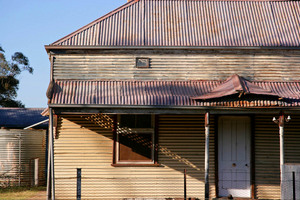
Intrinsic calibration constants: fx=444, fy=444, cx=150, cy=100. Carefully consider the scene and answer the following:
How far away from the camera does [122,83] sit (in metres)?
14.1

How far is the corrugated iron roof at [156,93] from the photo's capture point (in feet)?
41.1

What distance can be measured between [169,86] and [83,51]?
3.04m

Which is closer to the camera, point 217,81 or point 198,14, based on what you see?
point 217,81

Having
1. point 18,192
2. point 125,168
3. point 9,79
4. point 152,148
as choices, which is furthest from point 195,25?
point 9,79

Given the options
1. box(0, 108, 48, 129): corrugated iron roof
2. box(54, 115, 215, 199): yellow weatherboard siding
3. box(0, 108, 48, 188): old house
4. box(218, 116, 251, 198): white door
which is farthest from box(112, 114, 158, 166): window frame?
box(0, 108, 48, 129): corrugated iron roof

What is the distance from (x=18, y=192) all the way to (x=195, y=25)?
29.1 ft

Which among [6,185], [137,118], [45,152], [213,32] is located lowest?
[6,185]

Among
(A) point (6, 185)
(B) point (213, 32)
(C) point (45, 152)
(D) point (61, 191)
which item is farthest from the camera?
(C) point (45, 152)

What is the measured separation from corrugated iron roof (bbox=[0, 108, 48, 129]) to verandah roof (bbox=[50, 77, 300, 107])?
9.01m

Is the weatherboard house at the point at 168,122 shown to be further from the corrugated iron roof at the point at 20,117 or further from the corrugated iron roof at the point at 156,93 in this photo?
the corrugated iron roof at the point at 20,117

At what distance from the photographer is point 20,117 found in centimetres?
2483

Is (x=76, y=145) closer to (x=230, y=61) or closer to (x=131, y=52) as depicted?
(x=131, y=52)

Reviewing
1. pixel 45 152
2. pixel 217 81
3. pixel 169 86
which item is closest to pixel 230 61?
pixel 217 81

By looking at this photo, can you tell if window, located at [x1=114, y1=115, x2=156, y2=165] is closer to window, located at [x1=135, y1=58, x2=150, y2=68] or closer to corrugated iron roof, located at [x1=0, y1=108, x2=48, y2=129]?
window, located at [x1=135, y1=58, x2=150, y2=68]
